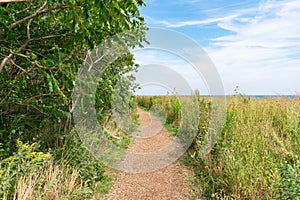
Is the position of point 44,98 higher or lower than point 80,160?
higher

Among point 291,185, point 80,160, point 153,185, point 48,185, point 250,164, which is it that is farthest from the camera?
point 153,185

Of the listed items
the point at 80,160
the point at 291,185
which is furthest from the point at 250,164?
the point at 80,160

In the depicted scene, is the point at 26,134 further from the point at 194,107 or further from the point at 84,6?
the point at 194,107

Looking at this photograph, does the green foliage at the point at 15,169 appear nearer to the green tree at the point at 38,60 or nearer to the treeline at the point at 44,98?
the treeline at the point at 44,98

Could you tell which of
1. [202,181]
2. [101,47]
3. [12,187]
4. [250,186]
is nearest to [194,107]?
[202,181]

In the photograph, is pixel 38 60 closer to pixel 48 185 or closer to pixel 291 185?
pixel 48 185

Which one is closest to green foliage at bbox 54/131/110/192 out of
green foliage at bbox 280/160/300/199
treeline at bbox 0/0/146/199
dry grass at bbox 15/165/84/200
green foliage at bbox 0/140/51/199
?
treeline at bbox 0/0/146/199

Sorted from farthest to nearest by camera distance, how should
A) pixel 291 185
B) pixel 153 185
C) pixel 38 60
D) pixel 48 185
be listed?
pixel 153 185
pixel 38 60
pixel 48 185
pixel 291 185

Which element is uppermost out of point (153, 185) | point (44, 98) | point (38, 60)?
point (38, 60)

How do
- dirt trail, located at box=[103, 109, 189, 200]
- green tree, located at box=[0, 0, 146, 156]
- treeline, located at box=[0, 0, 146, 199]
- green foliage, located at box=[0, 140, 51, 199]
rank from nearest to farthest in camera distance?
green foliage, located at box=[0, 140, 51, 199] → treeline, located at box=[0, 0, 146, 199] → green tree, located at box=[0, 0, 146, 156] → dirt trail, located at box=[103, 109, 189, 200]

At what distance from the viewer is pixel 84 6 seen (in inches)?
89.0

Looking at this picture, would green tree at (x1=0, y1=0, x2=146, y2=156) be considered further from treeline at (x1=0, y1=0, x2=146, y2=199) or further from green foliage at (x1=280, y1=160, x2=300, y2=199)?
green foliage at (x1=280, y1=160, x2=300, y2=199)

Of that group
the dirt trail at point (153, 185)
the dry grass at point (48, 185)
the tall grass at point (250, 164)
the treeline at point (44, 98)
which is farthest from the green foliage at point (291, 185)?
the dry grass at point (48, 185)

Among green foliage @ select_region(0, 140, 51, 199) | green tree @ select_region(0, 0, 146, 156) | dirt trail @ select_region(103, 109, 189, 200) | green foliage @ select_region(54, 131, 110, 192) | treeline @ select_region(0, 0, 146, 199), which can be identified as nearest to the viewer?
green foliage @ select_region(0, 140, 51, 199)
